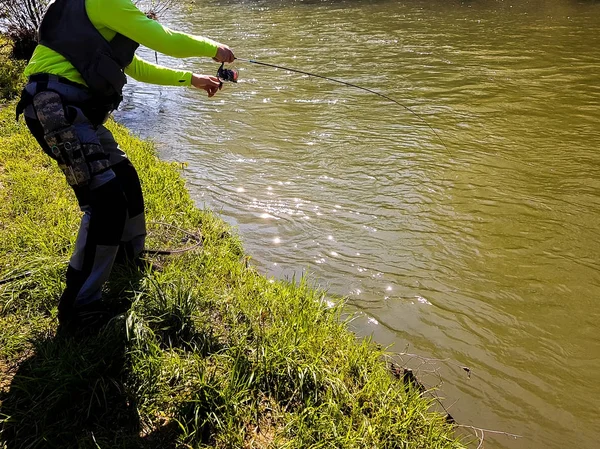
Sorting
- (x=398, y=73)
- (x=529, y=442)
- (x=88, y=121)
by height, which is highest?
(x=88, y=121)

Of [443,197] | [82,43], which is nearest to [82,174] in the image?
[82,43]

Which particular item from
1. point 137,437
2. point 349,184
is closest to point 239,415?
point 137,437

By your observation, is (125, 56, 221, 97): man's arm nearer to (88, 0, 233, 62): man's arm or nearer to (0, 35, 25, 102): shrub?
(88, 0, 233, 62): man's arm

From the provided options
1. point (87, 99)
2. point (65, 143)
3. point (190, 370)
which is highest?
point (87, 99)

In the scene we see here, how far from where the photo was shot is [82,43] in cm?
264

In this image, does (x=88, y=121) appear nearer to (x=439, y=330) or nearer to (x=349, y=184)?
(x=439, y=330)

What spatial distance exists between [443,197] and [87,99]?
4292 millimetres

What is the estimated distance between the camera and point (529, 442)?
299 centimetres

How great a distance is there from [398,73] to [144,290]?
29.5ft

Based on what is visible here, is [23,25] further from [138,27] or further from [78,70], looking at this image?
[138,27]

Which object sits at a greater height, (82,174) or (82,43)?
(82,43)

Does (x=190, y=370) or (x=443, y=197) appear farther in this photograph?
(x=443, y=197)

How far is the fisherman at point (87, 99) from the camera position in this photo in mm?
2596

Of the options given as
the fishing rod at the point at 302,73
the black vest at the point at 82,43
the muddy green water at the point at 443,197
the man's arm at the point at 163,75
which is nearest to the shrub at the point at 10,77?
Answer: the muddy green water at the point at 443,197
